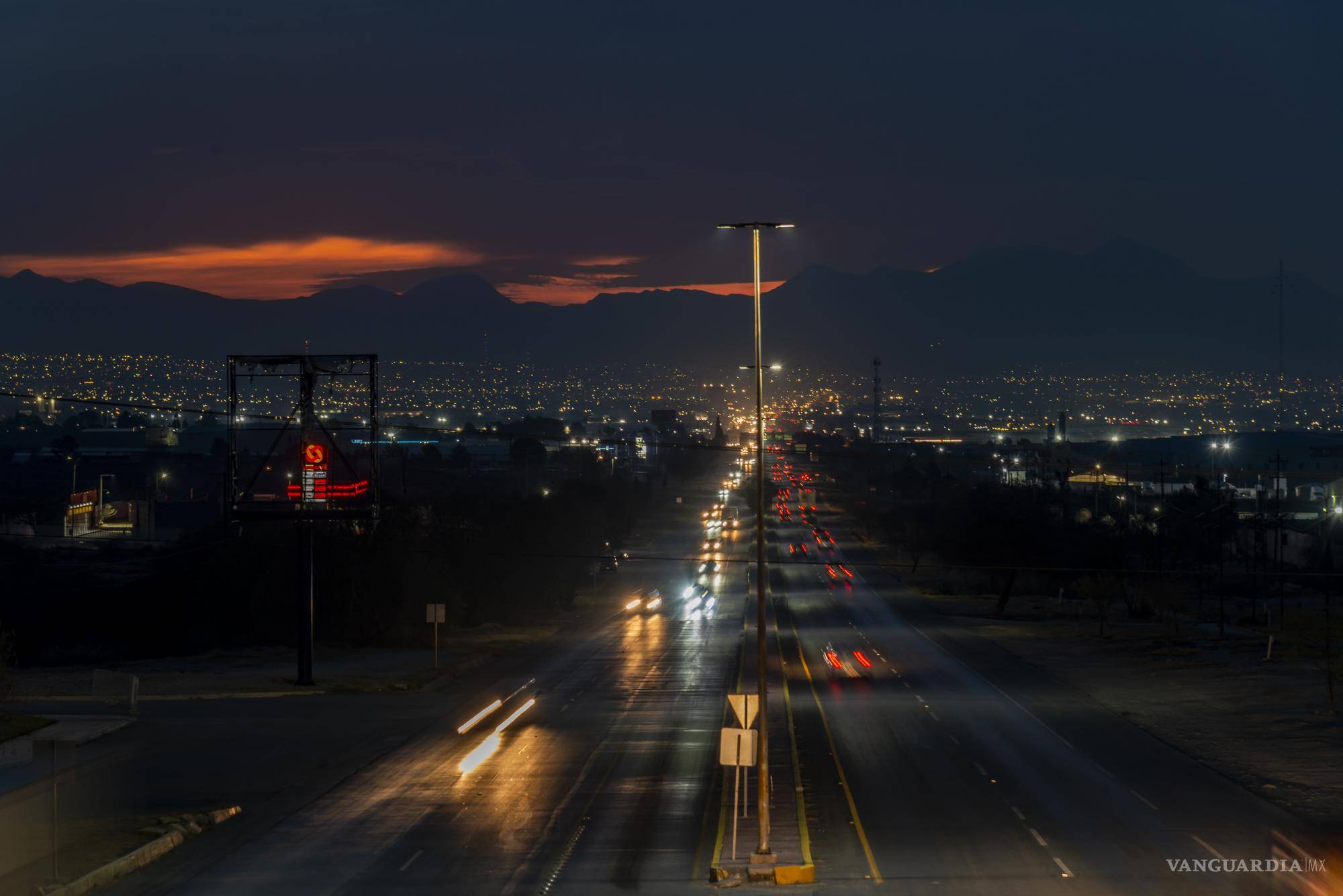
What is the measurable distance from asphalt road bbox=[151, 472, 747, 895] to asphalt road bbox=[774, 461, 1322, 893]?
2.88 meters

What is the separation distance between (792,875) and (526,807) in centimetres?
749

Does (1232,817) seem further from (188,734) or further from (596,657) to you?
(596,657)

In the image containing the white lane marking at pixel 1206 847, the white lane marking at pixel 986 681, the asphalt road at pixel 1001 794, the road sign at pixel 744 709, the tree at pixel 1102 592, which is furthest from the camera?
the tree at pixel 1102 592

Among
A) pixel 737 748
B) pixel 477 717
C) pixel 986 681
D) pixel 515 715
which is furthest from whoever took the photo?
pixel 986 681

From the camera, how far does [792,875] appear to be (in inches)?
819

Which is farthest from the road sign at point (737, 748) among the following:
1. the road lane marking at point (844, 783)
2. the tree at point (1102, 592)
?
the tree at point (1102, 592)

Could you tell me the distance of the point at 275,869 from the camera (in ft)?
71.7

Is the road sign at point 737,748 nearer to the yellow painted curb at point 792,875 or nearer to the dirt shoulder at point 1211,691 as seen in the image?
the yellow painted curb at point 792,875

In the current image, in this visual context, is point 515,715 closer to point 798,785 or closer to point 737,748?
point 798,785

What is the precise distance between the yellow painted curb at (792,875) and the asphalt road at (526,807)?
4.20 feet

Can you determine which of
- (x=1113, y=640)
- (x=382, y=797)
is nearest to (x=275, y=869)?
(x=382, y=797)

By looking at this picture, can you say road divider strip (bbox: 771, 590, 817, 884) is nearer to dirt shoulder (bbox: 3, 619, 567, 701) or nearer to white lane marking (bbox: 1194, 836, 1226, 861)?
white lane marking (bbox: 1194, 836, 1226, 861)

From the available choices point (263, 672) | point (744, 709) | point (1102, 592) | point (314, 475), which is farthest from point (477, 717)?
point (1102, 592)

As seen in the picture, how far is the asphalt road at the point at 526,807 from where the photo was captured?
21406 millimetres
